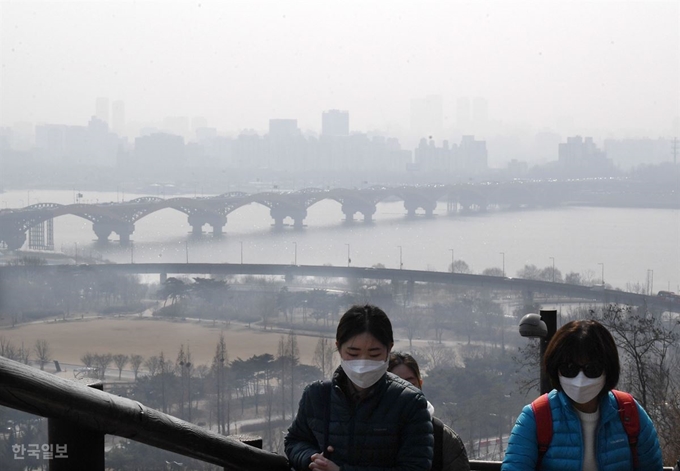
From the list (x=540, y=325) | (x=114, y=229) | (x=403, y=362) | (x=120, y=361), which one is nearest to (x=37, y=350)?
(x=120, y=361)

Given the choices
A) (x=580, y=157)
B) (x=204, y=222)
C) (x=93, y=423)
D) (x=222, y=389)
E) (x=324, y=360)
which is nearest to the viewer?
(x=93, y=423)

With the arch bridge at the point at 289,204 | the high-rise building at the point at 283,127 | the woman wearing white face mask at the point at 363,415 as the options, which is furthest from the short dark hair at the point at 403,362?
the high-rise building at the point at 283,127

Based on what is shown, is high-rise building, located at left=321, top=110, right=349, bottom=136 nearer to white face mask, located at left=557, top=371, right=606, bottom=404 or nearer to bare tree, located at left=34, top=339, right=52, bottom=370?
bare tree, located at left=34, top=339, right=52, bottom=370

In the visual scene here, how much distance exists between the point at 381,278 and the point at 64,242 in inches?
358

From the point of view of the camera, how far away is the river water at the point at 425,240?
66.0 feet

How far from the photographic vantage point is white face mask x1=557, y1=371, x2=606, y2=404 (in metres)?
0.91

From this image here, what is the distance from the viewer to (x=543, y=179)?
107ft

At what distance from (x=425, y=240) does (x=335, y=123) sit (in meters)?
15.3

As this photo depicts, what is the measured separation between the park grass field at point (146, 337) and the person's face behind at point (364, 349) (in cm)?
860

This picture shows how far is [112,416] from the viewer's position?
2.50 feet

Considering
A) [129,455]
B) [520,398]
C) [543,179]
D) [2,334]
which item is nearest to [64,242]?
[2,334]

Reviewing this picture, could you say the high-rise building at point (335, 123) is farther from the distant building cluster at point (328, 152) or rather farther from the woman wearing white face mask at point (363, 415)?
the woman wearing white face mask at point (363, 415)

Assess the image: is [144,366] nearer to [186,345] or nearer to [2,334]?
[186,345]

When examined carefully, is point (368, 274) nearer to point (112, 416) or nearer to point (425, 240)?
point (425, 240)
